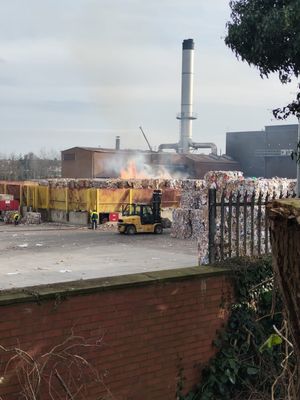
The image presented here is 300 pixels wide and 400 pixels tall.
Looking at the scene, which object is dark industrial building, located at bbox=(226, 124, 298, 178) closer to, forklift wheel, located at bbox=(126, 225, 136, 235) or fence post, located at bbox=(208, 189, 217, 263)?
forklift wheel, located at bbox=(126, 225, 136, 235)

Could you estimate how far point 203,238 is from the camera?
1273 cm

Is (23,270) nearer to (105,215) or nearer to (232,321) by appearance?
(232,321)

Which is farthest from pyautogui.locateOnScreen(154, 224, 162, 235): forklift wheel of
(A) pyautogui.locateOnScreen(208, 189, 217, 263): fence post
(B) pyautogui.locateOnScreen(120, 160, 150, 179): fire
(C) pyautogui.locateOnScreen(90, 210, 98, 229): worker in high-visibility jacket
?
(B) pyautogui.locateOnScreen(120, 160, 150, 179): fire

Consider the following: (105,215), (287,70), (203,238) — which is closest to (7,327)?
(287,70)

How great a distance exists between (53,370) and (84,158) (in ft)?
182

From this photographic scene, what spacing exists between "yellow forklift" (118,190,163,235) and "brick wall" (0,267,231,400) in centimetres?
2159

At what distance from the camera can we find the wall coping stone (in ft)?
13.1

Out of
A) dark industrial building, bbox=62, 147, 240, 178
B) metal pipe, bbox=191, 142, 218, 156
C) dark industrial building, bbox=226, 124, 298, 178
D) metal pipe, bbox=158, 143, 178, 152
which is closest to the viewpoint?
dark industrial building, bbox=226, 124, 298, 178

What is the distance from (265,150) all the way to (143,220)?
36570 millimetres

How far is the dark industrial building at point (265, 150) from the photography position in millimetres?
57219

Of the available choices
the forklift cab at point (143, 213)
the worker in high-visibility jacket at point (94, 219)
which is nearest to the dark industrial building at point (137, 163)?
the worker in high-visibility jacket at point (94, 219)

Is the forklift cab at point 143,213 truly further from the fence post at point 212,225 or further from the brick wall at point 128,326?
the brick wall at point 128,326

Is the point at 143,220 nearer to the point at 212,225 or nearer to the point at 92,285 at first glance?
the point at 212,225

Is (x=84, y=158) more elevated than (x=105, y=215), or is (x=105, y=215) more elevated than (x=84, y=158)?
(x=84, y=158)
